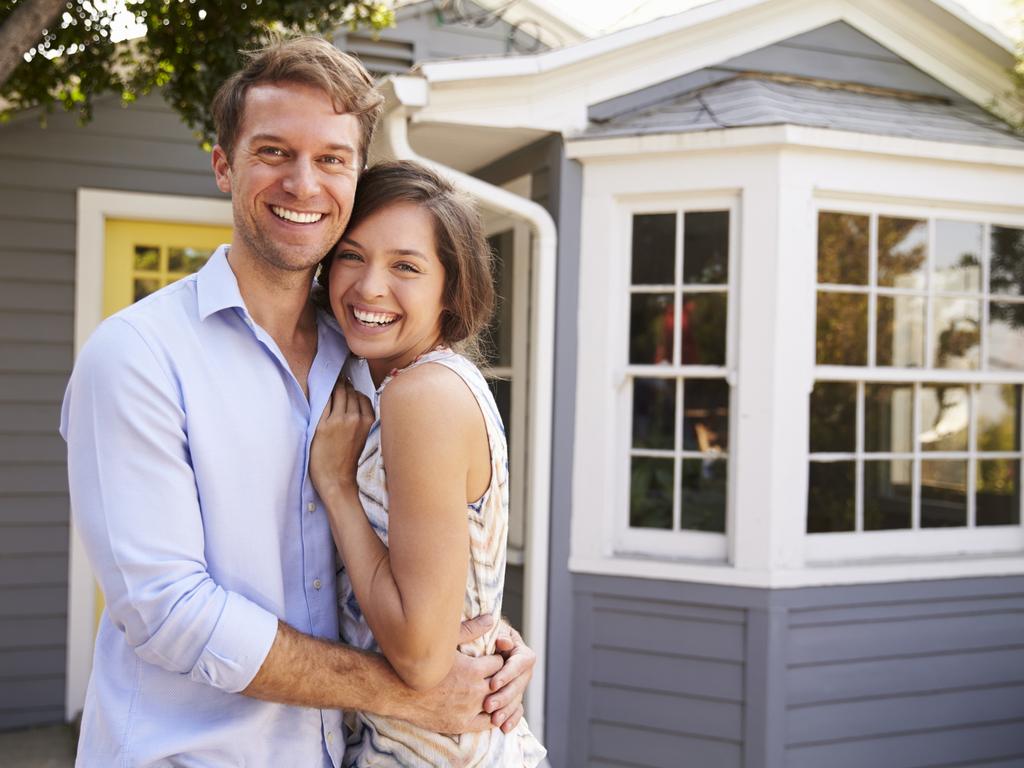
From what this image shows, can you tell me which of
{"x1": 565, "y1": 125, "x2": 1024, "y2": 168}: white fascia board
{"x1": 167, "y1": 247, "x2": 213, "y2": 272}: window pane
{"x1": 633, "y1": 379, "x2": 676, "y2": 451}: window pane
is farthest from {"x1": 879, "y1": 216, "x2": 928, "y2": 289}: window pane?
{"x1": 167, "y1": 247, "x2": 213, "y2": 272}: window pane

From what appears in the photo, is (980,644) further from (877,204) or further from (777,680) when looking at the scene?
(877,204)

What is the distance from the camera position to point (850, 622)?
4105 millimetres

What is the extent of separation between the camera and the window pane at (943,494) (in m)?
4.39

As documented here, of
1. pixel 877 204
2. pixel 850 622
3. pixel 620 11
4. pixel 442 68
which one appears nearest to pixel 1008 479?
pixel 850 622

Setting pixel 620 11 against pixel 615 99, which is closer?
pixel 615 99

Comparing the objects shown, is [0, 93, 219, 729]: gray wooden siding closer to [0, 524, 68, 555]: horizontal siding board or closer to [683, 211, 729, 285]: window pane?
[0, 524, 68, 555]: horizontal siding board

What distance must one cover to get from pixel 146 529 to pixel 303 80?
2.47 ft

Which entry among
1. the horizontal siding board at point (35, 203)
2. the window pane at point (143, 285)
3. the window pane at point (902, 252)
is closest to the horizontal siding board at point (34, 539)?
the window pane at point (143, 285)

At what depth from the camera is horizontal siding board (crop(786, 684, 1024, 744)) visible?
404 centimetres

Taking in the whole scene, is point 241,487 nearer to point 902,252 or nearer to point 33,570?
point 902,252

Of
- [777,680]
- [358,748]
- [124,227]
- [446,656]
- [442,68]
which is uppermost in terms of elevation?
[442,68]

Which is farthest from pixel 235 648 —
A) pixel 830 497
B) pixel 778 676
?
pixel 830 497

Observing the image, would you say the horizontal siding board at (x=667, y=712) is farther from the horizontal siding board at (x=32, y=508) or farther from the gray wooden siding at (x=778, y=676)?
the horizontal siding board at (x=32, y=508)

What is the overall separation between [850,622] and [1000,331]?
1.58 meters
